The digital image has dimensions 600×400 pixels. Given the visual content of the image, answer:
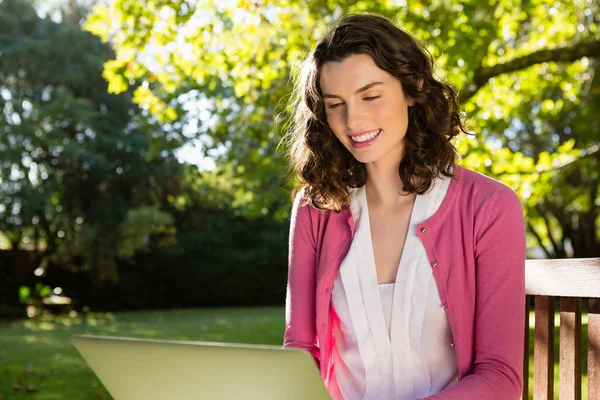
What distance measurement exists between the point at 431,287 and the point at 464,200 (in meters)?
0.24

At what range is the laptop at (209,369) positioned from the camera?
1224 mm

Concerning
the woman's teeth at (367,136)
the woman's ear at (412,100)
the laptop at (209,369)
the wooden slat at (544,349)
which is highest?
the woman's ear at (412,100)

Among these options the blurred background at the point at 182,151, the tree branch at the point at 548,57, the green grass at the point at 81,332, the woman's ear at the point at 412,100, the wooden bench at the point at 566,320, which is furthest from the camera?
the green grass at the point at 81,332

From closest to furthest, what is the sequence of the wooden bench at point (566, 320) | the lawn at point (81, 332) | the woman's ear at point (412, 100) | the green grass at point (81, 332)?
the wooden bench at point (566, 320)
the woman's ear at point (412, 100)
the lawn at point (81, 332)
the green grass at point (81, 332)

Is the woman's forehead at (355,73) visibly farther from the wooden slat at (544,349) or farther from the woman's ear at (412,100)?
the wooden slat at (544,349)

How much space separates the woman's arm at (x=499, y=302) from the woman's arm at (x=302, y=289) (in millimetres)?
477

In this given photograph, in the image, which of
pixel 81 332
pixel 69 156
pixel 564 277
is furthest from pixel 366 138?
pixel 69 156

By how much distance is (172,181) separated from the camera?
19391mm

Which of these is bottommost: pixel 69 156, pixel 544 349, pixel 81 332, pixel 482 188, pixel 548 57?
pixel 81 332

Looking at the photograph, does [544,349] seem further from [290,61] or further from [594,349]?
[290,61]

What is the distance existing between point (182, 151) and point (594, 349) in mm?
17698

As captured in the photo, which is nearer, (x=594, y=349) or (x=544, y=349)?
(x=594, y=349)

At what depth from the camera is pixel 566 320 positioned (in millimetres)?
2096

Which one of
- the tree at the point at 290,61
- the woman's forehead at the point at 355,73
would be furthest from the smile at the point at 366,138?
the tree at the point at 290,61
